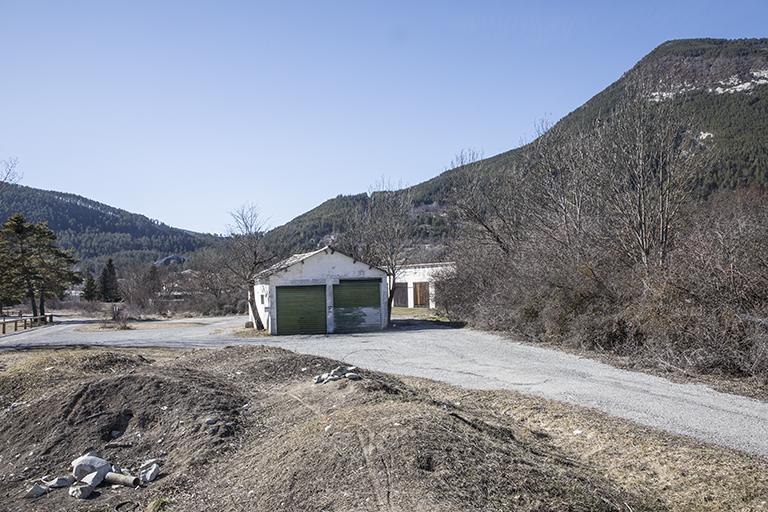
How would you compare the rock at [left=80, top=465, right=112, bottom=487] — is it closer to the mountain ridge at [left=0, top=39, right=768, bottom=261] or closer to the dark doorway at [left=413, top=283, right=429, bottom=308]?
the mountain ridge at [left=0, top=39, right=768, bottom=261]

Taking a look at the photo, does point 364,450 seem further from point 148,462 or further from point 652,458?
point 652,458

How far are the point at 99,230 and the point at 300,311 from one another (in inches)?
6475

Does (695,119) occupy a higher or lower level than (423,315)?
→ higher

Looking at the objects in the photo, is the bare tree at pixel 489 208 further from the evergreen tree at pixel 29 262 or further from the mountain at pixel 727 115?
the evergreen tree at pixel 29 262

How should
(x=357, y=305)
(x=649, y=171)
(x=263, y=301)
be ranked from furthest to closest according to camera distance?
(x=263, y=301) < (x=357, y=305) < (x=649, y=171)

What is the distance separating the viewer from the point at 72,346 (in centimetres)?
2297

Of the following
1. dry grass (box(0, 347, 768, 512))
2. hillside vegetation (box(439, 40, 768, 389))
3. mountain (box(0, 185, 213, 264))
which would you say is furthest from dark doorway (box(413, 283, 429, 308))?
mountain (box(0, 185, 213, 264))

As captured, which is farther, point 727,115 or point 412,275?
point 412,275

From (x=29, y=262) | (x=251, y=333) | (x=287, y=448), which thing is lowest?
(x=251, y=333)

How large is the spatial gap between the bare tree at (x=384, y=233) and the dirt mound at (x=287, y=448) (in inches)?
997

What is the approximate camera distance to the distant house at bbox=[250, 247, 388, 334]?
27.3 meters

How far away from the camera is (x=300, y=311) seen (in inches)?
1082

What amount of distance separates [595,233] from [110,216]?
191 meters

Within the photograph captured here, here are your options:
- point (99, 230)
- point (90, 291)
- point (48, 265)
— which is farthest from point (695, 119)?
point (99, 230)
